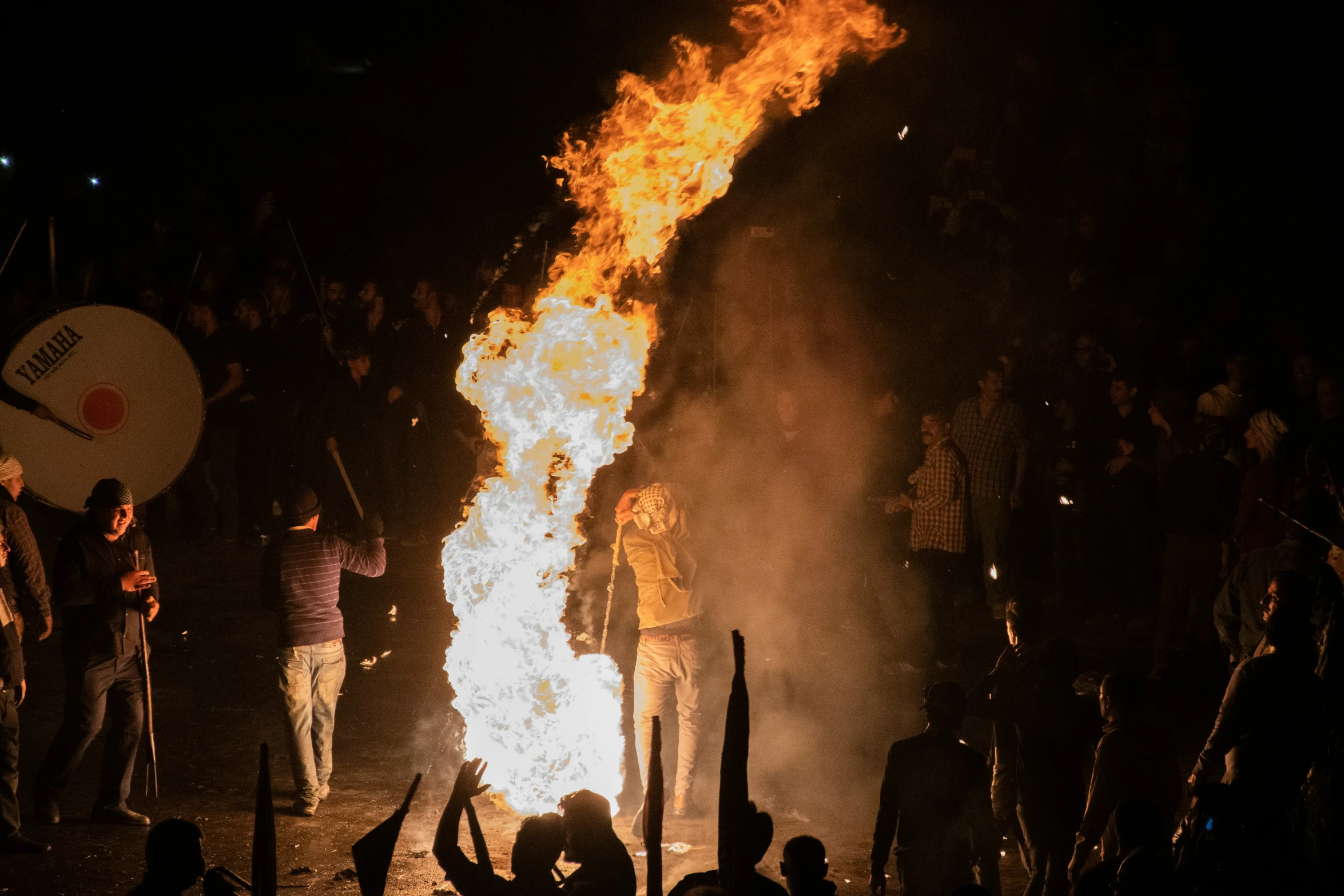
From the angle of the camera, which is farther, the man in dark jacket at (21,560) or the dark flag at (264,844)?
the man in dark jacket at (21,560)

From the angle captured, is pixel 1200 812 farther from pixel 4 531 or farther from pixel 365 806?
pixel 4 531

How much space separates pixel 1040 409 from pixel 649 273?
470 centimetres

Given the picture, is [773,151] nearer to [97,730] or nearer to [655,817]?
[97,730]

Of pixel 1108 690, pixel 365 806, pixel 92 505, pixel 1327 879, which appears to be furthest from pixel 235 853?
pixel 1327 879

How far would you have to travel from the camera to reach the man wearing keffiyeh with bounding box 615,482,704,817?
805cm

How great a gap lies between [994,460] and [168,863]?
867 cm

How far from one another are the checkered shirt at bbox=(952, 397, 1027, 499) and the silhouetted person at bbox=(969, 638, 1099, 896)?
5.15m

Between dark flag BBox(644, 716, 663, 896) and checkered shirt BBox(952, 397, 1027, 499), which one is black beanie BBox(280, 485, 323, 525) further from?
checkered shirt BBox(952, 397, 1027, 499)

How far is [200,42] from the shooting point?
56.2 feet

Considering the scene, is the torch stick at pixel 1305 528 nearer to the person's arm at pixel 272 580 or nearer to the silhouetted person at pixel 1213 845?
the silhouetted person at pixel 1213 845

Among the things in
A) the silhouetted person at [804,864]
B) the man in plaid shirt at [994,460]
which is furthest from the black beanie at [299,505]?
the man in plaid shirt at [994,460]

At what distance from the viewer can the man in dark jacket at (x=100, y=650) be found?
7.34 meters

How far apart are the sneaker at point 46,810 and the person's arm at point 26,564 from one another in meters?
0.95

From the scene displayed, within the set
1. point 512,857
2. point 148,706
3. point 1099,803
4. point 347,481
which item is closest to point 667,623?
point 1099,803
